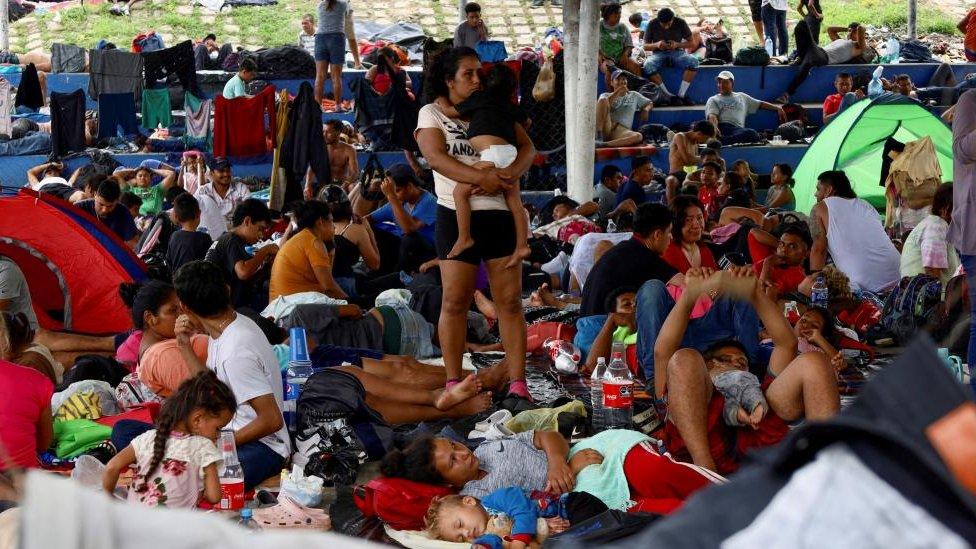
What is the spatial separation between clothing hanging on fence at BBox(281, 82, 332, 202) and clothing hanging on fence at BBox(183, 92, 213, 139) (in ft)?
6.40

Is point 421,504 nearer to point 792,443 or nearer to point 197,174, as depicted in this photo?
point 792,443

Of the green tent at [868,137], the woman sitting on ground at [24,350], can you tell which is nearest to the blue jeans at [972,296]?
the woman sitting on ground at [24,350]

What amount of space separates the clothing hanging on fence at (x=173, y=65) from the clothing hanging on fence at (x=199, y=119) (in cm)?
74

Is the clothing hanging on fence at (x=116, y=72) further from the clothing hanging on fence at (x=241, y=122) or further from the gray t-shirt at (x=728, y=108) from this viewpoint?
the gray t-shirt at (x=728, y=108)

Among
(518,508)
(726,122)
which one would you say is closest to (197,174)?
(726,122)

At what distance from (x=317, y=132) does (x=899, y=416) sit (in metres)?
11.5

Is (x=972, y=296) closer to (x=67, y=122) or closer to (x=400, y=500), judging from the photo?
(x=400, y=500)

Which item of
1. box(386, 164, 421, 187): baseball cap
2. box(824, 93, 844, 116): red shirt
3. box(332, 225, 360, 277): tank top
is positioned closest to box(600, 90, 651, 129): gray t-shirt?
box(824, 93, 844, 116): red shirt

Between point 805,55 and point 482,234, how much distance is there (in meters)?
11.2

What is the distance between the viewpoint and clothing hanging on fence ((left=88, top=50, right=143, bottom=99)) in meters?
14.5

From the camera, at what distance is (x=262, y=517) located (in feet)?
13.9

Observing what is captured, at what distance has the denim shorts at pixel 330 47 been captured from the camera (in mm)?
14391

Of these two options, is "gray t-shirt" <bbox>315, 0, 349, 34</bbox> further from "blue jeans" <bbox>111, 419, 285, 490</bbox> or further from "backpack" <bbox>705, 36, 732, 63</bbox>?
"blue jeans" <bbox>111, 419, 285, 490</bbox>

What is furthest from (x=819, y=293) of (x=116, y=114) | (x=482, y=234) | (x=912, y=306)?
(x=116, y=114)
